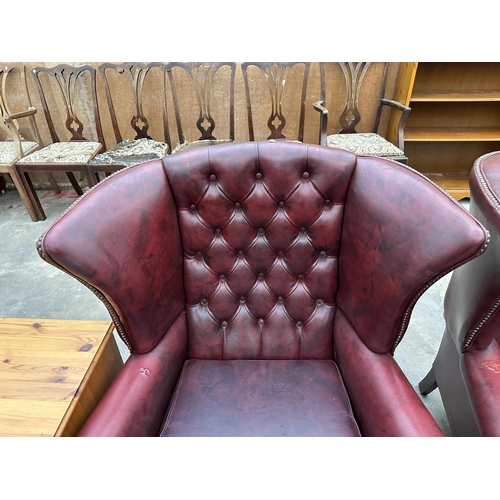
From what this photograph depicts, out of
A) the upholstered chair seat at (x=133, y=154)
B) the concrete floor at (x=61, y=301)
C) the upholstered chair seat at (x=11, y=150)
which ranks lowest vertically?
the concrete floor at (x=61, y=301)

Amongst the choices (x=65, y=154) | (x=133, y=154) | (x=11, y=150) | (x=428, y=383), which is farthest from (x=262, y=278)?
(x=11, y=150)

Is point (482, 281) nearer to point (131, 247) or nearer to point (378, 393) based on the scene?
point (378, 393)

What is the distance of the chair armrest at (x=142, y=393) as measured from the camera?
2.70ft

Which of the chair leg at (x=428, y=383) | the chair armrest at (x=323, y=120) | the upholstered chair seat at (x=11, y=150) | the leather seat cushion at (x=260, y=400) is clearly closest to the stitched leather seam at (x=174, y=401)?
the leather seat cushion at (x=260, y=400)

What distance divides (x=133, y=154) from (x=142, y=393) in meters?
1.93

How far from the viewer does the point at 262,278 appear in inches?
45.4

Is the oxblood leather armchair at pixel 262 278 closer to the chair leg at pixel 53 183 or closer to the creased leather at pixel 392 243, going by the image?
the creased leather at pixel 392 243

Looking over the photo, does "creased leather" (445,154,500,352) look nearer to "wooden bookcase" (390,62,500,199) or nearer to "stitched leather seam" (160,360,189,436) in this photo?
"stitched leather seam" (160,360,189,436)

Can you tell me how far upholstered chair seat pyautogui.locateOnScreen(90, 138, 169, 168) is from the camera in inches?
94.2

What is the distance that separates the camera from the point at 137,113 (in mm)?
2629

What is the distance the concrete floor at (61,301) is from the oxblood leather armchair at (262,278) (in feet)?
2.29
